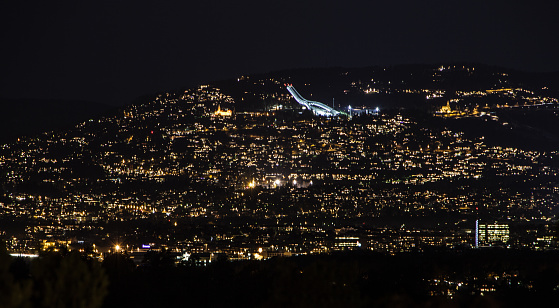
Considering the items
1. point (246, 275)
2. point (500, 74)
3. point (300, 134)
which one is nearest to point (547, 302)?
point (246, 275)

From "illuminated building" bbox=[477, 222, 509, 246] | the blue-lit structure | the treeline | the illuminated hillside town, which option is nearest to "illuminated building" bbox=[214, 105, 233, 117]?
the illuminated hillside town

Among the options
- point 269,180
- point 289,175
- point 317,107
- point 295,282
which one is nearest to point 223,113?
point 317,107

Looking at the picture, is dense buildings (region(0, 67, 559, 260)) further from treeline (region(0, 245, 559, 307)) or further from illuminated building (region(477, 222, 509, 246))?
treeline (region(0, 245, 559, 307))

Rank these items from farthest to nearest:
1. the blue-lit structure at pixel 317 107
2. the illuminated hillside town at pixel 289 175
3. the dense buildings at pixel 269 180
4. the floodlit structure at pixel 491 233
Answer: the blue-lit structure at pixel 317 107, the floodlit structure at pixel 491 233, the dense buildings at pixel 269 180, the illuminated hillside town at pixel 289 175

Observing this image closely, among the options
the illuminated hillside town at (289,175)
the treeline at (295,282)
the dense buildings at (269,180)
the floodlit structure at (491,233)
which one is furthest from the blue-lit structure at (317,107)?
the treeline at (295,282)

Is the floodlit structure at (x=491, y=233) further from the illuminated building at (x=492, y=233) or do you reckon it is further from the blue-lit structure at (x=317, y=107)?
the blue-lit structure at (x=317, y=107)

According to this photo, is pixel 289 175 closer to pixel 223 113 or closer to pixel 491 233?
pixel 223 113
